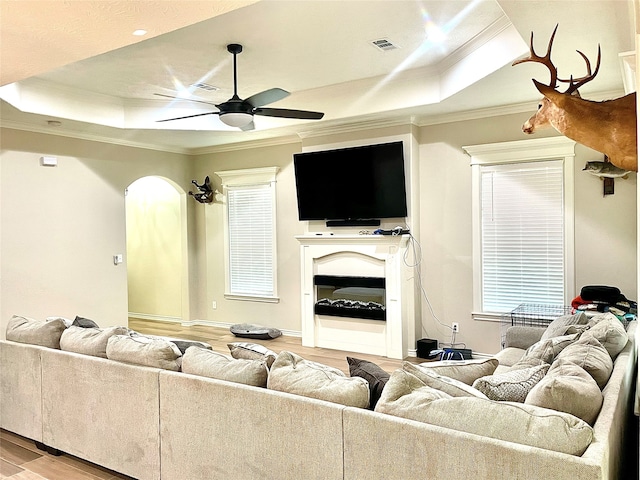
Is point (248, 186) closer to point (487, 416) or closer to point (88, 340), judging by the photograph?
point (88, 340)

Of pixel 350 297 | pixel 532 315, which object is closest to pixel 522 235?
pixel 532 315

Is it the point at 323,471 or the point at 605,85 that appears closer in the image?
the point at 323,471

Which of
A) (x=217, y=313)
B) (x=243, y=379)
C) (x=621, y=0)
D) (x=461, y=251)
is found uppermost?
(x=621, y=0)

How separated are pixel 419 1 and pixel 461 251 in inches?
117

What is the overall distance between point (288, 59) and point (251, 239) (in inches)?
129

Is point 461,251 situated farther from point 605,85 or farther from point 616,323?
point 616,323

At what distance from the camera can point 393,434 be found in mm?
1919

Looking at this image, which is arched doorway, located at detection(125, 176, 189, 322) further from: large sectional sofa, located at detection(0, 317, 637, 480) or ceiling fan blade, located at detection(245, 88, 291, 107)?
large sectional sofa, located at detection(0, 317, 637, 480)

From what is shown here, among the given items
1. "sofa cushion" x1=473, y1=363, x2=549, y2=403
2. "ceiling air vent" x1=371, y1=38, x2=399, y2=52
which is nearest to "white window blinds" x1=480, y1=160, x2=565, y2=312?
"ceiling air vent" x1=371, y1=38, x2=399, y2=52

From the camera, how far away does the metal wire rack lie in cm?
487

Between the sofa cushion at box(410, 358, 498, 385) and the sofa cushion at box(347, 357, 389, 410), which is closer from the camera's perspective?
the sofa cushion at box(347, 357, 389, 410)

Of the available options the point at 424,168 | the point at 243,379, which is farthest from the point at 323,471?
the point at 424,168

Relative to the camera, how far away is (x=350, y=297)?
6.38 metres

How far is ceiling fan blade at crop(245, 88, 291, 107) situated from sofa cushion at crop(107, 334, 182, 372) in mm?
2275
